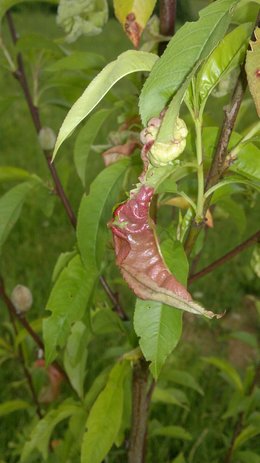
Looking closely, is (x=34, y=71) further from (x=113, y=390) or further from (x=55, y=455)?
(x=55, y=455)

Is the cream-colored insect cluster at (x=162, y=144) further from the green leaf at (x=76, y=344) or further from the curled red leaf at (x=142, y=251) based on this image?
the green leaf at (x=76, y=344)

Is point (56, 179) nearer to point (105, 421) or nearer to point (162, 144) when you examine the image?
point (105, 421)

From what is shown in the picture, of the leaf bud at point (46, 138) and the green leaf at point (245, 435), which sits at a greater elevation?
the leaf bud at point (46, 138)

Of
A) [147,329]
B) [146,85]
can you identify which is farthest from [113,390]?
[146,85]

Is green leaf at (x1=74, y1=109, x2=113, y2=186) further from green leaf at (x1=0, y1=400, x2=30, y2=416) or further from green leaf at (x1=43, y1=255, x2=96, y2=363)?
green leaf at (x1=0, y1=400, x2=30, y2=416)

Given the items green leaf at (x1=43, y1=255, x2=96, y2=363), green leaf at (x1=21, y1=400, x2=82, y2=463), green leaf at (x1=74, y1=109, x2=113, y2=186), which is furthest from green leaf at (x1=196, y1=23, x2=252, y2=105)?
green leaf at (x1=21, y1=400, x2=82, y2=463)

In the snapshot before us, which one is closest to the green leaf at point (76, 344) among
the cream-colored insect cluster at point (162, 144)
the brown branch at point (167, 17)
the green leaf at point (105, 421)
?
the green leaf at point (105, 421)
